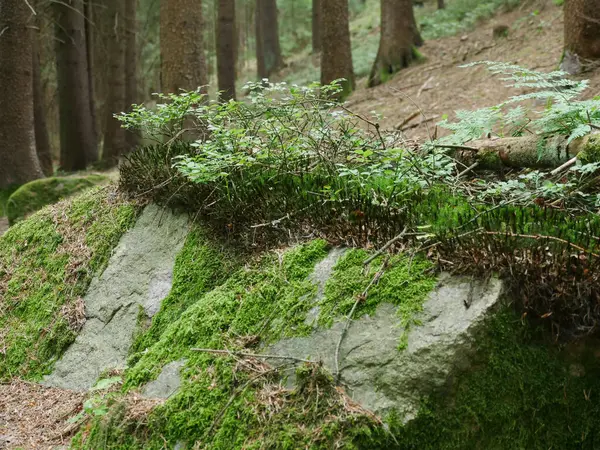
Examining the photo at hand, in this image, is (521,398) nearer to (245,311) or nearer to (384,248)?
(384,248)

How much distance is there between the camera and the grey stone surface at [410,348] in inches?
108

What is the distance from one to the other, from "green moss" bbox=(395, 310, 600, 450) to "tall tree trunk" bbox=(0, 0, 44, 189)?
415 inches

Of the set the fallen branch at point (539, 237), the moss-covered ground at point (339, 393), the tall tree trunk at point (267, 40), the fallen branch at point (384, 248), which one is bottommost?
the moss-covered ground at point (339, 393)

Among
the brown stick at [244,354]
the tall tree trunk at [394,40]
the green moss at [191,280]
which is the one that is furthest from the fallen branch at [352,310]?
the tall tree trunk at [394,40]

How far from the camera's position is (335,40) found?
12914 millimetres

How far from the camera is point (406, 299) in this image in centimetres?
304

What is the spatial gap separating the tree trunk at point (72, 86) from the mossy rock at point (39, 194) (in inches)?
248

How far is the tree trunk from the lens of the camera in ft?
45.9

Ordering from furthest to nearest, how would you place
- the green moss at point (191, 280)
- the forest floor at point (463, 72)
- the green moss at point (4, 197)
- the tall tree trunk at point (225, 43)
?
1. the tall tree trunk at point (225, 43)
2. the green moss at point (4, 197)
3. the forest floor at point (463, 72)
4. the green moss at point (191, 280)

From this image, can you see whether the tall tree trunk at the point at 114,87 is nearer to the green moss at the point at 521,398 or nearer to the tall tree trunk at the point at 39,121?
the tall tree trunk at the point at 39,121

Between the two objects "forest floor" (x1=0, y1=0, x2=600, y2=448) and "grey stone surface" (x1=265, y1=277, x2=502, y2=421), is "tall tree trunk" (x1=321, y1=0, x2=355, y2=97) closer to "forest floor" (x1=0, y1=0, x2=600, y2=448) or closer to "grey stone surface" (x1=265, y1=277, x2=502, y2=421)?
"forest floor" (x1=0, y1=0, x2=600, y2=448)

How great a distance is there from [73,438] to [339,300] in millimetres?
1928

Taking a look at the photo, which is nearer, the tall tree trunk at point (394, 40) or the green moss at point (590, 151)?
the green moss at point (590, 151)

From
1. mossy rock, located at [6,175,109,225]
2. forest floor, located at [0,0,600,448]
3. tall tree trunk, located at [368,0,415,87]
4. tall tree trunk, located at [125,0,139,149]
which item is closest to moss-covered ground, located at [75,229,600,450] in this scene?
forest floor, located at [0,0,600,448]
